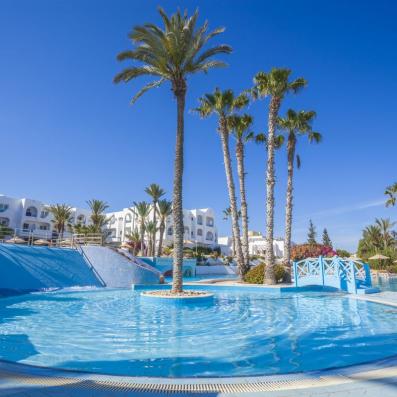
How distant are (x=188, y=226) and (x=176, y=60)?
58.2 m

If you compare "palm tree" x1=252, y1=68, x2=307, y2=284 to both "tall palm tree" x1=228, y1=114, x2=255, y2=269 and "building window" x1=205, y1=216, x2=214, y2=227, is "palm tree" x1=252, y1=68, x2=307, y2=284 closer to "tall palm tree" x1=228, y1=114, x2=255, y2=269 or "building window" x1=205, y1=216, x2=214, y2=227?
"tall palm tree" x1=228, y1=114, x2=255, y2=269

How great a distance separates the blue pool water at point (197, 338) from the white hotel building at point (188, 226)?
55965mm

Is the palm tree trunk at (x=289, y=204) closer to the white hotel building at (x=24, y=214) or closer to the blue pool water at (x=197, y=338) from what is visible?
the blue pool water at (x=197, y=338)

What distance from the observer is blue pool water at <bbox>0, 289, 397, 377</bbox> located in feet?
17.3

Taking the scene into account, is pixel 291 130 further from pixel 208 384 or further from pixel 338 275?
pixel 208 384

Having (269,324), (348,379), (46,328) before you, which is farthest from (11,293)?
(348,379)

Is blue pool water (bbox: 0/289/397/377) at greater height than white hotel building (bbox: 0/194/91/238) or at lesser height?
lesser

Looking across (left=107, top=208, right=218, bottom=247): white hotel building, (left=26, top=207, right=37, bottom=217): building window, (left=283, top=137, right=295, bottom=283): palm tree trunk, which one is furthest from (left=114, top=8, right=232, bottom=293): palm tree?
(left=107, top=208, right=218, bottom=247): white hotel building

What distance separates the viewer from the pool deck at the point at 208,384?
11.8 feet

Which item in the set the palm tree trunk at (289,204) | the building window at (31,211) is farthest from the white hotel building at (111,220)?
the palm tree trunk at (289,204)

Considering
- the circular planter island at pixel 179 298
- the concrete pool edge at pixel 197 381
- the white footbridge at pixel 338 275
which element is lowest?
the concrete pool edge at pixel 197 381

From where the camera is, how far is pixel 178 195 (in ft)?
49.5

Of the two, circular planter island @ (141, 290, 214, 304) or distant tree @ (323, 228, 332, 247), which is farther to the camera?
distant tree @ (323, 228, 332, 247)

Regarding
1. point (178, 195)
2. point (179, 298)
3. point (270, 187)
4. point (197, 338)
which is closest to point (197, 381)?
point (197, 338)
